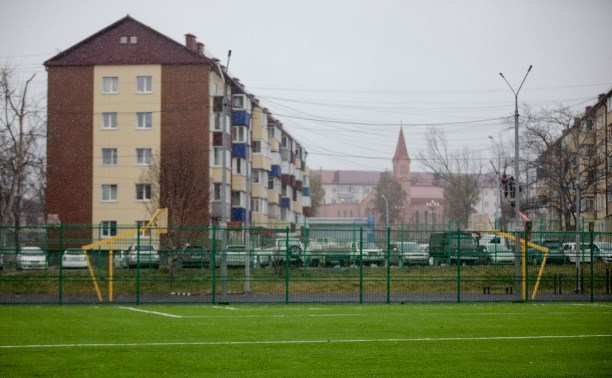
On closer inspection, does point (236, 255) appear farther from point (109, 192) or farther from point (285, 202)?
point (285, 202)

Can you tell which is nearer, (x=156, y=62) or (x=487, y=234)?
(x=487, y=234)

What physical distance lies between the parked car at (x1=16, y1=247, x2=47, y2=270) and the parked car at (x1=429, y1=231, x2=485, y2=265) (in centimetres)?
1413

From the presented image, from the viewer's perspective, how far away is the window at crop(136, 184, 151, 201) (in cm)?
5636

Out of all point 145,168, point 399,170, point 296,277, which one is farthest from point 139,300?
point 399,170

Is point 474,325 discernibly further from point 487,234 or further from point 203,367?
point 487,234

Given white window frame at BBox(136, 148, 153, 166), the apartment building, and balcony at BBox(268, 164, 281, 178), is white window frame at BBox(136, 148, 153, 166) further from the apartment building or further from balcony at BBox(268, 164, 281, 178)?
balcony at BBox(268, 164, 281, 178)

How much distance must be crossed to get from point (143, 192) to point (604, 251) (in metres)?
35.0

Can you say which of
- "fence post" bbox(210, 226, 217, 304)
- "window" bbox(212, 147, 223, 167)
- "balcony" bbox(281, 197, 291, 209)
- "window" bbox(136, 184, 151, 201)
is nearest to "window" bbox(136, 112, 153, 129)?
"window" bbox(136, 184, 151, 201)

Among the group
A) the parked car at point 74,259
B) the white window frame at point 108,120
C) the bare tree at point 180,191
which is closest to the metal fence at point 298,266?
the parked car at point 74,259

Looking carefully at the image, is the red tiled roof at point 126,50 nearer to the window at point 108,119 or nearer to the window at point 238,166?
the window at point 108,119

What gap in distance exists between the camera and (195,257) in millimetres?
29078

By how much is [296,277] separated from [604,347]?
52.2 ft

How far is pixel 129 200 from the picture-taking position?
57531 mm

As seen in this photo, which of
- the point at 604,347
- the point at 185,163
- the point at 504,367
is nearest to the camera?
the point at 504,367
